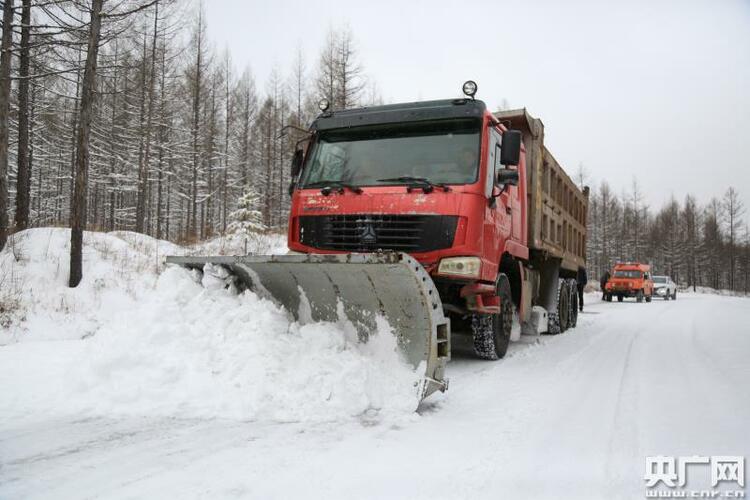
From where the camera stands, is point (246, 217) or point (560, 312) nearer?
point (560, 312)

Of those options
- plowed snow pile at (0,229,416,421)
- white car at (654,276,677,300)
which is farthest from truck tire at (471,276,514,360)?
white car at (654,276,677,300)

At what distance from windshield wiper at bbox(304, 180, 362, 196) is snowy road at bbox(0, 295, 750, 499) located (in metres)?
2.27

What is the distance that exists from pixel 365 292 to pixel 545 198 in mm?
4866

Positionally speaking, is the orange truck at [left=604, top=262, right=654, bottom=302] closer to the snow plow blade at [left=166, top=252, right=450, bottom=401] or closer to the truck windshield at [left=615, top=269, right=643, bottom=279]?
the truck windshield at [left=615, top=269, right=643, bottom=279]

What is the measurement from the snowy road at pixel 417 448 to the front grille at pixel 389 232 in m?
1.46

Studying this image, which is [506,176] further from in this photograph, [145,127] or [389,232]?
[145,127]

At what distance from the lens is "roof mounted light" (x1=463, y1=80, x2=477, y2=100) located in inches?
211

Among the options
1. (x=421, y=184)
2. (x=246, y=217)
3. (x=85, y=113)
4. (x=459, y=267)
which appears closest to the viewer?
(x=459, y=267)

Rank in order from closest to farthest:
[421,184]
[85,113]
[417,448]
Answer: [417,448]
[421,184]
[85,113]

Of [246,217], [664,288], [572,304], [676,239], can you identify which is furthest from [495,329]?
[676,239]

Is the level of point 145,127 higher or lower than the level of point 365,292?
higher

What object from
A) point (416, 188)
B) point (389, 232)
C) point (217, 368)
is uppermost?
point (416, 188)

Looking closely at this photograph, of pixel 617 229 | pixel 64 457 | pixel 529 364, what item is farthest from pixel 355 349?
pixel 617 229

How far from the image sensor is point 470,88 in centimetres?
539
